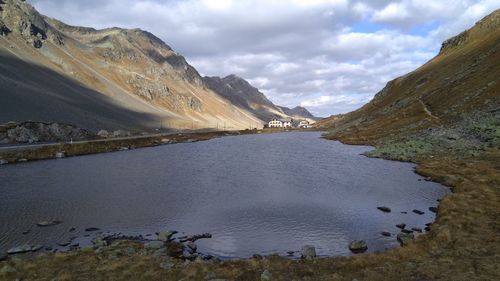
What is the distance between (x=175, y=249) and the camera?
33.4 meters

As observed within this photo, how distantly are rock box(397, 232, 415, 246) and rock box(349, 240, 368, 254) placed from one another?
3071 mm

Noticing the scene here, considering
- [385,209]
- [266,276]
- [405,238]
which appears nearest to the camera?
[266,276]

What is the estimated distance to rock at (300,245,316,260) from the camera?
30591 mm

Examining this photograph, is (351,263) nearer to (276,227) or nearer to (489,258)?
(489,258)

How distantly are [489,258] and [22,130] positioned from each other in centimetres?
13235

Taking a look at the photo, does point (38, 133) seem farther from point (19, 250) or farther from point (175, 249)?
point (175, 249)

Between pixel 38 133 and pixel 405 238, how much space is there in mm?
126718

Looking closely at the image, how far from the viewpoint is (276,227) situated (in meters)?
39.7

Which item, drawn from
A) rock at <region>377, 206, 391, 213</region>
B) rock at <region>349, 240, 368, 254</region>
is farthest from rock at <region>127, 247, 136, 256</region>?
rock at <region>377, 206, 391, 213</region>

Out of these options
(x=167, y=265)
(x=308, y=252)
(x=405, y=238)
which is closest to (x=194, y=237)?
(x=167, y=265)

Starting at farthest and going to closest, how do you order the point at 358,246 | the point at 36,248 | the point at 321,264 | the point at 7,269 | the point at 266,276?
the point at 36,248, the point at 358,246, the point at 321,264, the point at 7,269, the point at 266,276

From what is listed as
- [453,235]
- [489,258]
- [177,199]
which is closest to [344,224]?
[453,235]

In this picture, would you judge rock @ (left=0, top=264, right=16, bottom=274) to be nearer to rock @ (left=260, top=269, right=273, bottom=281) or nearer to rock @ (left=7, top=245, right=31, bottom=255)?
rock @ (left=7, top=245, right=31, bottom=255)

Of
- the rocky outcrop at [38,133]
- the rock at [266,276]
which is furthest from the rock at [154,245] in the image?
the rocky outcrop at [38,133]
